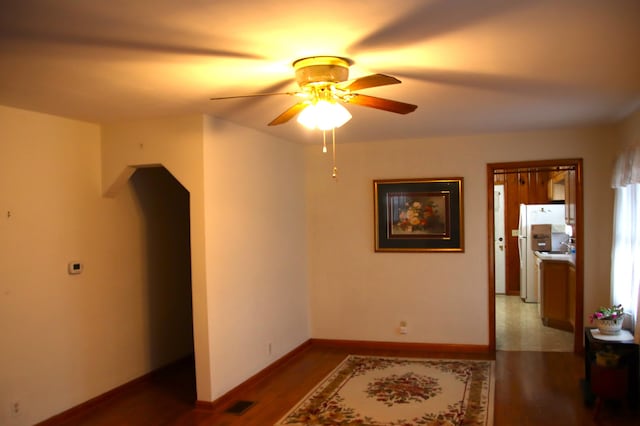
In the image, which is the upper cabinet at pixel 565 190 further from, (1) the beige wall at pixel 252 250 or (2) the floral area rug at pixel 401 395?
(1) the beige wall at pixel 252 250

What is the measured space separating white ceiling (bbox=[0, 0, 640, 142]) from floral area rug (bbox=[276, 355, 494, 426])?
7.56 ft

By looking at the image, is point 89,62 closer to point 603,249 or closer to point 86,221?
point 86,221

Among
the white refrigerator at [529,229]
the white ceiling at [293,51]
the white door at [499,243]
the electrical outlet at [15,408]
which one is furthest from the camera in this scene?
the white door at [499,243]

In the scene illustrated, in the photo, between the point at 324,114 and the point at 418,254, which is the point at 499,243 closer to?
the point at 418,254

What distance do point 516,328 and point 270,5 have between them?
5.92 meters

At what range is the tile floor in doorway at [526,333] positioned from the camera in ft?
19.1

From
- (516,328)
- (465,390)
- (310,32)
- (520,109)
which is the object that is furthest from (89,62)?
(516,328)

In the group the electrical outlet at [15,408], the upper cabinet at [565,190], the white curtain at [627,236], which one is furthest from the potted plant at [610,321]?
the electrical outlet at [15,408]

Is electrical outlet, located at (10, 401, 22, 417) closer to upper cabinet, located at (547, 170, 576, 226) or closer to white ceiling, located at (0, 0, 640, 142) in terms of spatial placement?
white ceiling, located at (0, 0, 640, 142)

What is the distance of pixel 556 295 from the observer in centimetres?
683

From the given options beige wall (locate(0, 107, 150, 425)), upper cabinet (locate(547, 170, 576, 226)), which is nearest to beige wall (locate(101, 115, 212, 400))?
beige wall (locate(0, 107, 150, 425))

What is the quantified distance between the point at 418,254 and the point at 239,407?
261cm

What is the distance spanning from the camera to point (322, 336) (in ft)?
20.2

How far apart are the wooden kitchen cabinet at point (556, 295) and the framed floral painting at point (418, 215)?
196 cm
